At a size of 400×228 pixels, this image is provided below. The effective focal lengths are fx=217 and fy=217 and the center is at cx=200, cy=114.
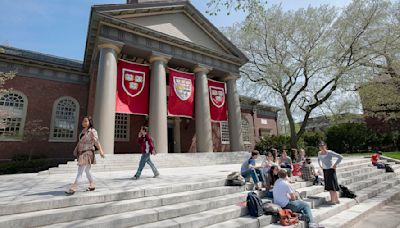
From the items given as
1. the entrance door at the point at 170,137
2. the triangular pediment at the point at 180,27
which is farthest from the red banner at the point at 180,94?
the entrance door at the point at 170,137

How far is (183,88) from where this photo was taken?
15.9 meters

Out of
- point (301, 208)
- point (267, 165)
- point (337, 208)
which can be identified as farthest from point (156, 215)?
point (337, 208)

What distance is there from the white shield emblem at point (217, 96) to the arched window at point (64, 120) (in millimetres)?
11488

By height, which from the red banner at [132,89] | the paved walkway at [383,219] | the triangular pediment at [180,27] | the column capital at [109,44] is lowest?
the paved walkway at [383,219]

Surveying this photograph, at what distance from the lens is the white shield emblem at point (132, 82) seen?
13609 millimetres

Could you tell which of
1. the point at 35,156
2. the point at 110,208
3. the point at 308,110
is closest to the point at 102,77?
the point at 35,156

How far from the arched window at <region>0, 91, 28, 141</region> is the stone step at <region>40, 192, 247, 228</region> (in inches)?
646

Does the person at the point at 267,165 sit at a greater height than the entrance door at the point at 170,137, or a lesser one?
lesser

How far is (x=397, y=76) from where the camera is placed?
51.8 feet

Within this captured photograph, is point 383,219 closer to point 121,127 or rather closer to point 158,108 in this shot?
point 158,108

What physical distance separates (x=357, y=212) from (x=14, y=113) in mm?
20804

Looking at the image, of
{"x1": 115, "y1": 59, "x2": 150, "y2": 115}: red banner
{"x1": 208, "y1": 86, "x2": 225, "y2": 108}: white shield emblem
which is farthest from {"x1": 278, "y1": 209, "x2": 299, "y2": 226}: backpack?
A: {"x1": 208, "y1": 86, "x2": 225, "y2": 108}: white shield emblem

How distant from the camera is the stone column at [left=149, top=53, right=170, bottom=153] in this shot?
44.8 ft

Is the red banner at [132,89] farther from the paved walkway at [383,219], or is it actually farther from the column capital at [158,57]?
the paved walkway at [383,219]
